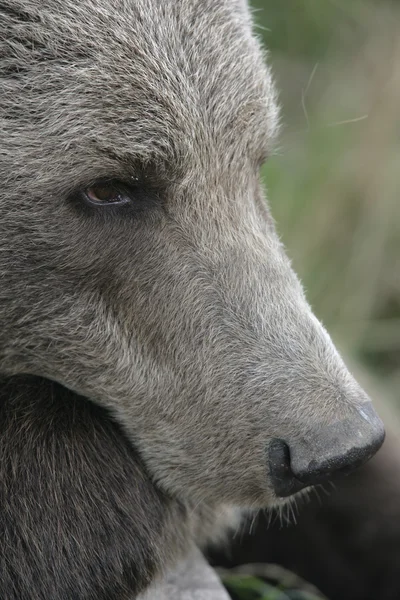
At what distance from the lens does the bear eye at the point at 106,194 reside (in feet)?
9.15

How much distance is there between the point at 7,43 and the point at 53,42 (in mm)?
121

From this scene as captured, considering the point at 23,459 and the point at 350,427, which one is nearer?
the point at 350,427

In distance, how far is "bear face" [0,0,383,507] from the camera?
2.74m

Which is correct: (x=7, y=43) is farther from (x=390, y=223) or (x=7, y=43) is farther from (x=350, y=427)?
(x=390, y=223)

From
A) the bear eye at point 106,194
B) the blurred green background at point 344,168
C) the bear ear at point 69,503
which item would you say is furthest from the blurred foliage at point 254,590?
the blurred green background at point 344,168

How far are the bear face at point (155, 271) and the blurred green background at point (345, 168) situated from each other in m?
2.94

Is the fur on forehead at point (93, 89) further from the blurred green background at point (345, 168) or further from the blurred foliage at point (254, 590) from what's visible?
the blurred green background at point (345, 168)

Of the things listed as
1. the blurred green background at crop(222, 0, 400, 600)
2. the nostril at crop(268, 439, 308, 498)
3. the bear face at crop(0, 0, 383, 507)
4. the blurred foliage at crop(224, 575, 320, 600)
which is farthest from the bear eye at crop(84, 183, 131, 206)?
the blurred green background at crop(222, 0, 400, 600)

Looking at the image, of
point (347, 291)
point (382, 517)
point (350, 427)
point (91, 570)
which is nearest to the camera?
point (350, 427)

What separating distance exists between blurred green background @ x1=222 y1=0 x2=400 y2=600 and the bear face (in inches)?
116

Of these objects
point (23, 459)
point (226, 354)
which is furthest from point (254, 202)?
point (23, 459)

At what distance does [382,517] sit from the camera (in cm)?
396

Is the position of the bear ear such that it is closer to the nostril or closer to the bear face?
the bear face

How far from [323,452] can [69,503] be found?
749mm
